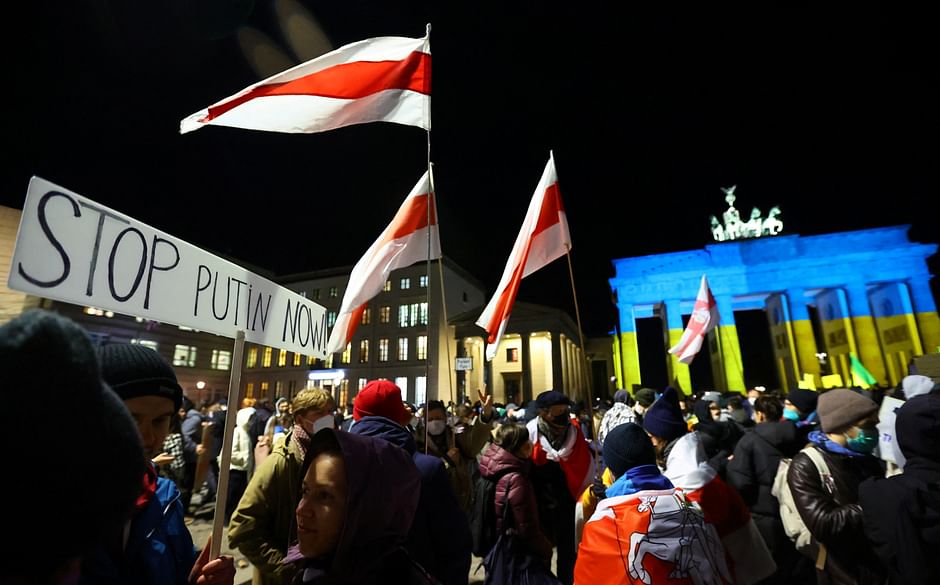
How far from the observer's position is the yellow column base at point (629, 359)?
38438mm

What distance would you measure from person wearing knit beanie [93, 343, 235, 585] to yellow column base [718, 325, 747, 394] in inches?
1566

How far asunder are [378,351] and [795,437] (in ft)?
137

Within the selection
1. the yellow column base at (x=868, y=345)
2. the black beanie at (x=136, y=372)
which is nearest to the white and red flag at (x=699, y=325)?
the black beanie at (x=136, y=372)

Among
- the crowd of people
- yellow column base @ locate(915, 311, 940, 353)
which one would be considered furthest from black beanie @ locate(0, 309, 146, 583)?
yellow column base @ locate(915, 311, 940, 353)

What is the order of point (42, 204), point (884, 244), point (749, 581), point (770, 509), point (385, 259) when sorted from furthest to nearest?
point (884, 244), point (385, 259), point (770, 509), point (749, 581), point (42, 204)

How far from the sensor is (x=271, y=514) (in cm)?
326

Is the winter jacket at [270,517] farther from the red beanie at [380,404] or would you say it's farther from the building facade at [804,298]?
the building facade at [804,298]

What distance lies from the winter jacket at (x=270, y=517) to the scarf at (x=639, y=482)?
2107mm

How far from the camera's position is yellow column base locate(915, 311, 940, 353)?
33.9 metres

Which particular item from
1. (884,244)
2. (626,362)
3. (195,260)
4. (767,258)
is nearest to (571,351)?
(626,362)

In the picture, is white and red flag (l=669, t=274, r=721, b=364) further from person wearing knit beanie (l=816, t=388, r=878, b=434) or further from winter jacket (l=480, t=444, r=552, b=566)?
winter jacket (l=480, t=444, r=552, b=566)

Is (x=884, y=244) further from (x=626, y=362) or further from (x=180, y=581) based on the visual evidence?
(x=180, y=581)

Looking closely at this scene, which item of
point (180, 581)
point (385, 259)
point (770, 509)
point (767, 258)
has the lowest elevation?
point (770, 509)

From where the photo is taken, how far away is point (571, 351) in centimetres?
5062
